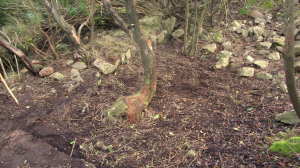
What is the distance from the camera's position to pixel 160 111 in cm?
342

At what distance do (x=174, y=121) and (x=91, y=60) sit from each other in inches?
105

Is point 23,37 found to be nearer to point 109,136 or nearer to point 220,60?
point 109,136

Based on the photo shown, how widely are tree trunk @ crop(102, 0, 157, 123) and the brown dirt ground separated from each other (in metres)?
0.16

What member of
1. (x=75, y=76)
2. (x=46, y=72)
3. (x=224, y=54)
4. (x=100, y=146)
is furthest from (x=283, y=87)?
(x=46, y=72)

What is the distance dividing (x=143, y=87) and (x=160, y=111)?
0.50 metres

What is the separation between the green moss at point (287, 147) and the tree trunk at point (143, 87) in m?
1.84

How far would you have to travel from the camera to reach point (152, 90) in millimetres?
3549

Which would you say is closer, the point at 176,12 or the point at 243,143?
the point at 243,143

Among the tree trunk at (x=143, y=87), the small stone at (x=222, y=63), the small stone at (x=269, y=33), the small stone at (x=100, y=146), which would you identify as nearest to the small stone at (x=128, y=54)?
the tree trunk at (x=143, y=87)

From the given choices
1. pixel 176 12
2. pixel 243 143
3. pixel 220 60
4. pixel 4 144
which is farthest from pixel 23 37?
pixel 243 143

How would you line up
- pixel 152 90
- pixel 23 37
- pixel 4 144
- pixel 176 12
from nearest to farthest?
1. pixel 4 144
2. pixel 152 90
3. pixel 23 37
4. pixel 176 12

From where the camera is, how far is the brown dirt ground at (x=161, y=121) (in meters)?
2.50

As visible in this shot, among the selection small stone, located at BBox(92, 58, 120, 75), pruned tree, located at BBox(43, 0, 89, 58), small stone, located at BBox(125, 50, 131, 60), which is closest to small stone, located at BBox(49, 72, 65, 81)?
pruned tree, located at BBox(43, 0, 89, 58)

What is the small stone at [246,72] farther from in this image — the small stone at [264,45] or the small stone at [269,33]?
the small stone at [269,33]
